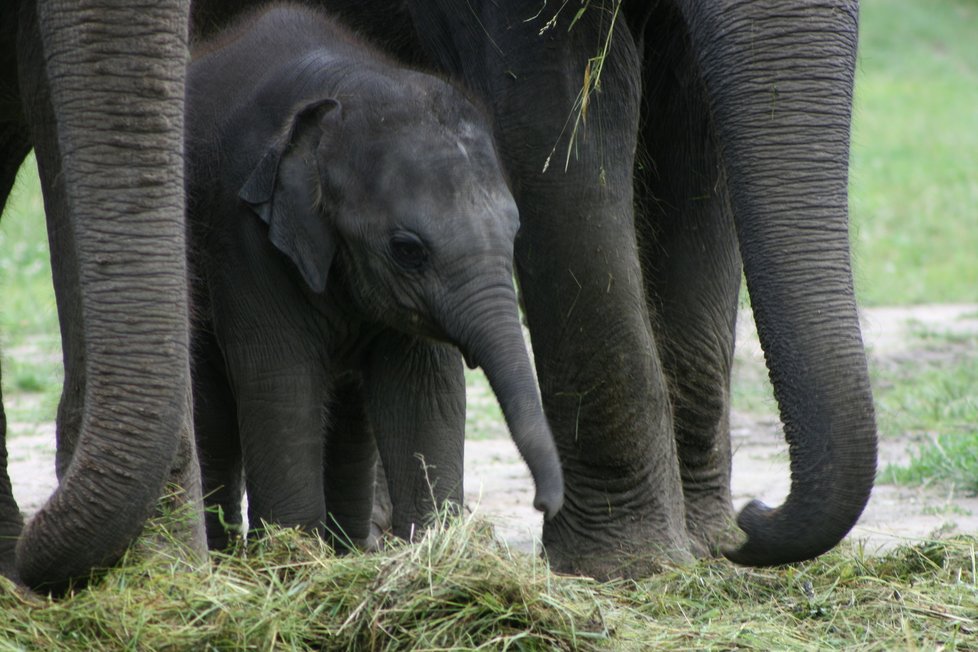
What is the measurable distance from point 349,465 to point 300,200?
1.32 m

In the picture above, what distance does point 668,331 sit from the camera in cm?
550

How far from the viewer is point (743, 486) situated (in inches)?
272

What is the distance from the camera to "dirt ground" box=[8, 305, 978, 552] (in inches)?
229

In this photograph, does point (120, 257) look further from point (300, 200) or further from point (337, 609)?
point (300, 200)

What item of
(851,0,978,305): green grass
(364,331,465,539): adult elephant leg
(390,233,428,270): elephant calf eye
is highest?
(851,0,978,305): green grass

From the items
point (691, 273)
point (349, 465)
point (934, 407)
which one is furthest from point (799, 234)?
point (934, 407)

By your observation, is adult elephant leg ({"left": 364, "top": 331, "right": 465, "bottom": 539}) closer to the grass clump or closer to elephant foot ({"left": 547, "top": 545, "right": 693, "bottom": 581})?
elephant foot ({"left": 547, "top": 545, "right": 693, "bottom": 581})

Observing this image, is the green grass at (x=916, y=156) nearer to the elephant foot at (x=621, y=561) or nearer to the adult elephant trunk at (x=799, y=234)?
the elephant foot at (x=621, y=561)

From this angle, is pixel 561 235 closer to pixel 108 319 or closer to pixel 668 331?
pixel 668 331

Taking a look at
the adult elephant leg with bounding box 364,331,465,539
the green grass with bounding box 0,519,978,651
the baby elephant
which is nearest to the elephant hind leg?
the baby elephant

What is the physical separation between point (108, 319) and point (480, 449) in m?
4.42

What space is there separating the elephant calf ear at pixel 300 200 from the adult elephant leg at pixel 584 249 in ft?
1.90

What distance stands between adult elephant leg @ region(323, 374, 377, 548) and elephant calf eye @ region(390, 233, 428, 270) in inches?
49.0

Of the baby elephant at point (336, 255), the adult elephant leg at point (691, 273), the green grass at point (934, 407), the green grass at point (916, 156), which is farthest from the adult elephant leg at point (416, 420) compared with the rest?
the green grass at point (934, 407)
